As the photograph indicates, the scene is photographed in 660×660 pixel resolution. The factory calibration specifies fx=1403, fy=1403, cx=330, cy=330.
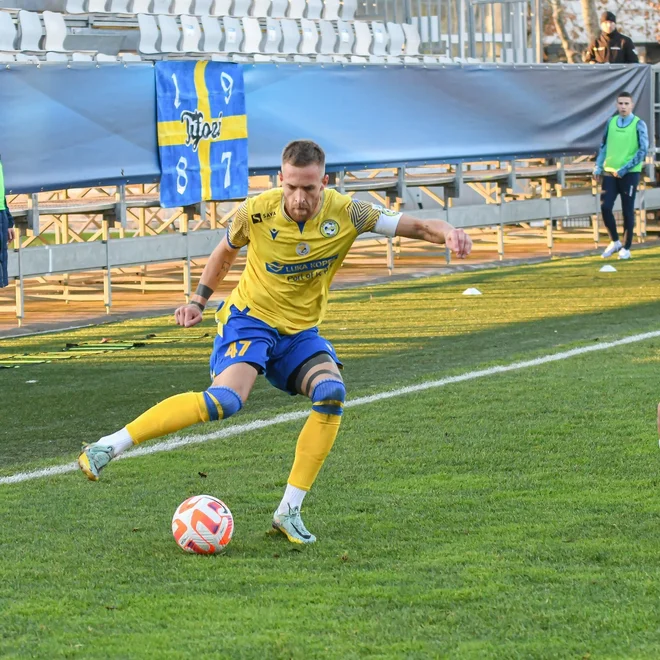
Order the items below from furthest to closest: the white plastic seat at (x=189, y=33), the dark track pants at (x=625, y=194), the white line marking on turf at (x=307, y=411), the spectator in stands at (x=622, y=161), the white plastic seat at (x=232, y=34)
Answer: the white plastic seat at (x=232, y=34) → the white plastic seat at (x=189, y=33) → the dark track pants at (x=625, y=194) → the spectator in stands at (x=622, y=161) → the white line marking on turf at (x=307, y=411)

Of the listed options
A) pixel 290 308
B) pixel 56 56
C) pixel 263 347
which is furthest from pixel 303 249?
pixel 56 56

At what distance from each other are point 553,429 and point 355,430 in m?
1.14

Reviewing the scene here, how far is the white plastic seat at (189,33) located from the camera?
18969 mm

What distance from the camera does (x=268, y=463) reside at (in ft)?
23.7

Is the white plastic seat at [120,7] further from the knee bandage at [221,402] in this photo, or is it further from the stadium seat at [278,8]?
the knee bandage at [221,402]

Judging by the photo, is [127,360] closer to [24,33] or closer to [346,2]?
[24,33]

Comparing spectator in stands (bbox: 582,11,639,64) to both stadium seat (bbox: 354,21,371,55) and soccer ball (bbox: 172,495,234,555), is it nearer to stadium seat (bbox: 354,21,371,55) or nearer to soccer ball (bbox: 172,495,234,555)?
stadium seat (bbox: 354,21,371,55)

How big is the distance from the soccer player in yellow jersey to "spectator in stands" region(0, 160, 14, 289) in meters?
6.44

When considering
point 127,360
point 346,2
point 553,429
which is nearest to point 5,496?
point 553,429

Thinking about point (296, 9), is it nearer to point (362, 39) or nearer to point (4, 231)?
point (362, 39)

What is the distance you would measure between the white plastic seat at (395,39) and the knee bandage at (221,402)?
1784 centimetres

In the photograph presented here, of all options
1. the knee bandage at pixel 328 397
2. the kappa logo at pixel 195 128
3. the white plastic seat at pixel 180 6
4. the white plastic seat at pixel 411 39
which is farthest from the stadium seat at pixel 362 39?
the knee bandage at pixel 328 397

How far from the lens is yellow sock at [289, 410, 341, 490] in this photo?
18.8 ft

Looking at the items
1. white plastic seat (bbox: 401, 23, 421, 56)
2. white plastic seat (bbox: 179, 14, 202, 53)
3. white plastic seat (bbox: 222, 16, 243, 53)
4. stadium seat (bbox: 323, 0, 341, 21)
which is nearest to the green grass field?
white plastic seat (bbox: 179, 14, 202, 53)
